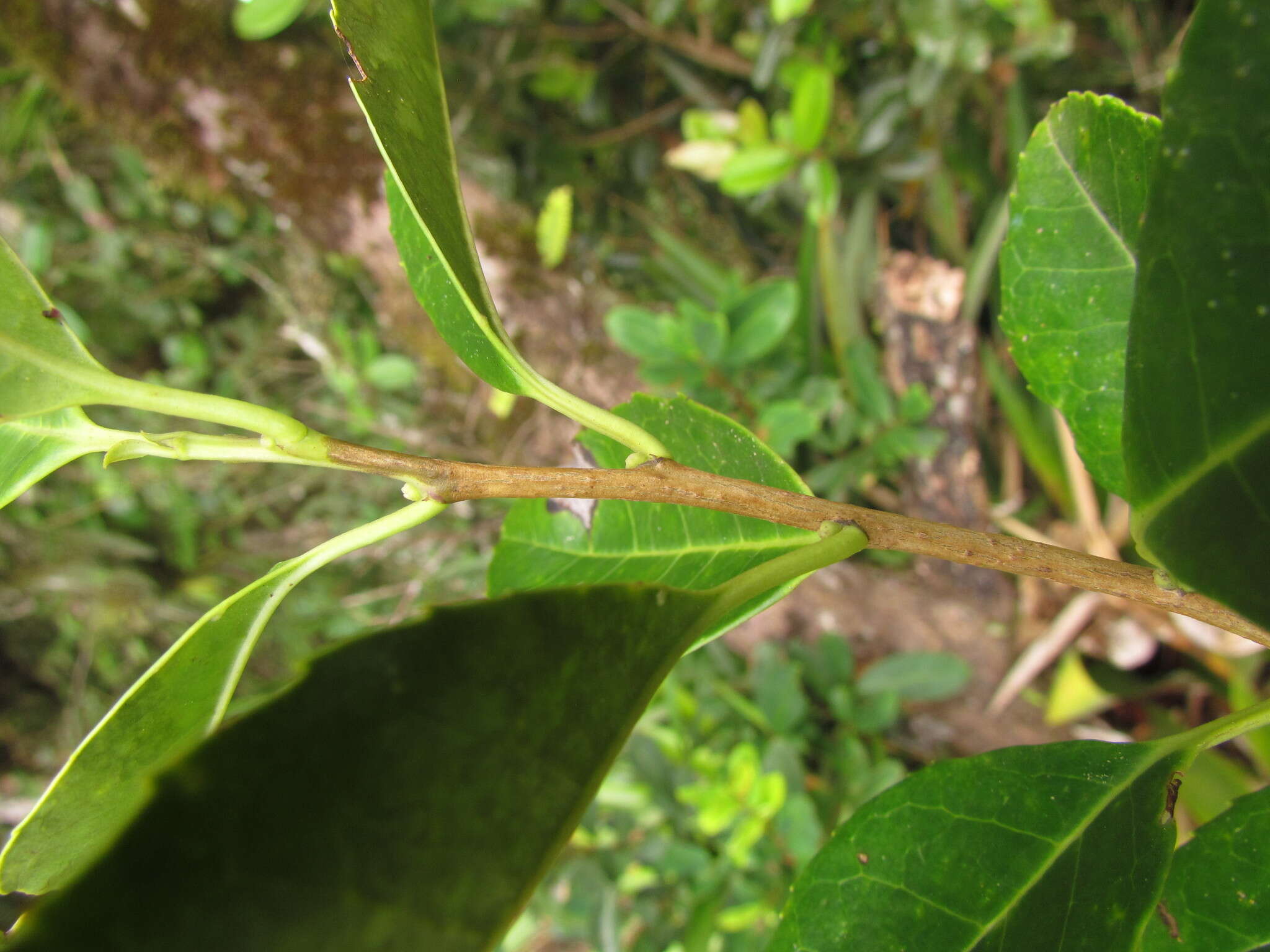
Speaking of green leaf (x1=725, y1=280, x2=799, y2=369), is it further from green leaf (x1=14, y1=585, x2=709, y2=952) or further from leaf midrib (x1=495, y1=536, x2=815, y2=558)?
green leaf (x1=14, y1=585, x2=709, y2=952)

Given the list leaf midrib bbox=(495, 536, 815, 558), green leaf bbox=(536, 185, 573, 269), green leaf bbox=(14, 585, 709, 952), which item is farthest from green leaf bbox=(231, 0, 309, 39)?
green leaf bbox=(14, 585, 709, 952)

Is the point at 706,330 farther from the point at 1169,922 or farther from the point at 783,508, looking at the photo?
the point at 1169,922

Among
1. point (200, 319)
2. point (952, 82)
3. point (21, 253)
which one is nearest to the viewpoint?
point (952, 82)

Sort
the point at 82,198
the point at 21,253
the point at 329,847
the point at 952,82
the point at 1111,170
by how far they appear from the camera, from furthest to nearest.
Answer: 1. the point at 82,198
2. the point at 21,253
3. the point at 952,82
4. the point at 1111,170
5. the point at 329,847

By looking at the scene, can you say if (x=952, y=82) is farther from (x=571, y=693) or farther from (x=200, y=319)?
(x=200, y=319)

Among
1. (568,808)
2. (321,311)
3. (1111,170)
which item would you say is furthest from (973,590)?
(321,311)

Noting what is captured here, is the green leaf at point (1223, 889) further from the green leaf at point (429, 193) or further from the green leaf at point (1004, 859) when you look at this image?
the green leaf at point (429, 193)
